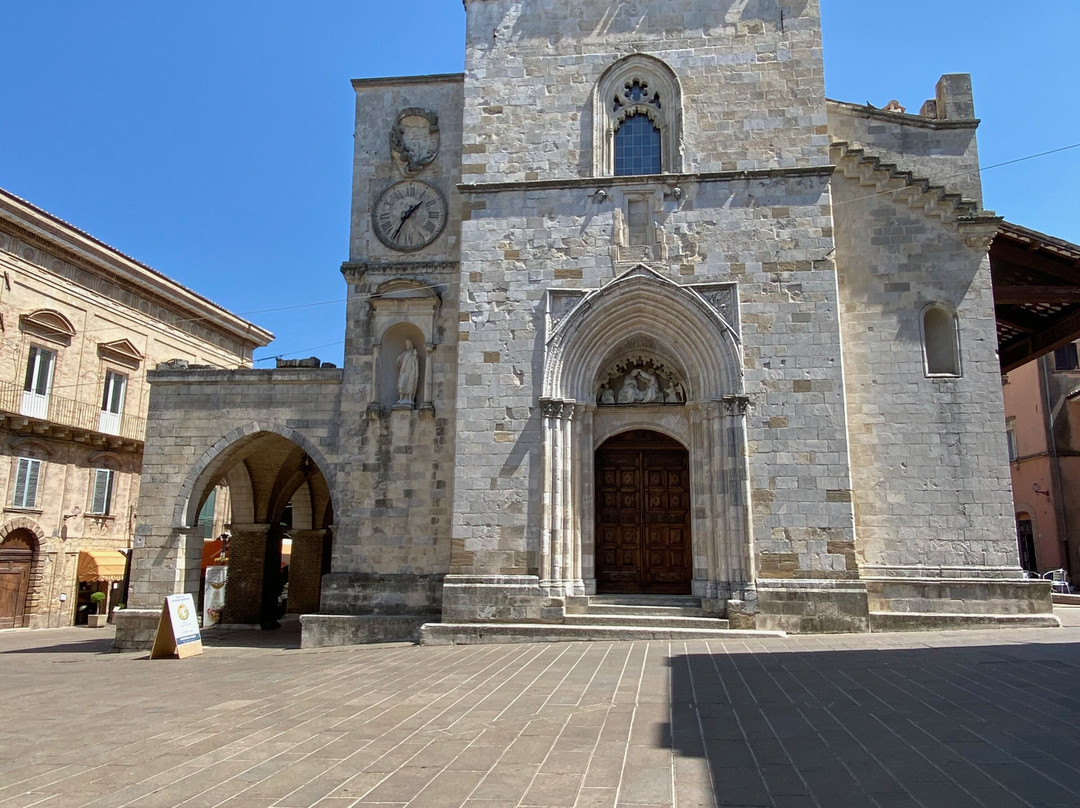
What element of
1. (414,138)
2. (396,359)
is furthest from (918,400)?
(414,138)

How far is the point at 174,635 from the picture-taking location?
1252 cm

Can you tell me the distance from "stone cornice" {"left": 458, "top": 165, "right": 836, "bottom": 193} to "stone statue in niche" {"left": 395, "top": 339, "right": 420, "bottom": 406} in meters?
3.21

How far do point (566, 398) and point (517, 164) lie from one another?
4.44 meters

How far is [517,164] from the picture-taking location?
14.4 m

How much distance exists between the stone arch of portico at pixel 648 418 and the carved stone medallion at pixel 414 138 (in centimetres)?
501

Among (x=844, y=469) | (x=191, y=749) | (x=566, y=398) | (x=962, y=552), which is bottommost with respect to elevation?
(x=191, y=749)

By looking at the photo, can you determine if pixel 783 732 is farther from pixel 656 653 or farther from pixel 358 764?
pixel 656 653

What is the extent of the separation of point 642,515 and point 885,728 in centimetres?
810

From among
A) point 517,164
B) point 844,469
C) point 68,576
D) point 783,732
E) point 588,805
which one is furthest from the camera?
point 68,576

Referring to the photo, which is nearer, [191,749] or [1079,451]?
[191,749]

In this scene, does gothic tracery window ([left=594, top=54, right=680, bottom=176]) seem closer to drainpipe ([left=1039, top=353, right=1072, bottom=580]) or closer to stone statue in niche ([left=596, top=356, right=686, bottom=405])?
stone statue in niche ([left=596, top=356, right=686, bottom=405])

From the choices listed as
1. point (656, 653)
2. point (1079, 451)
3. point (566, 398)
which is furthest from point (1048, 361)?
point (656, 653)

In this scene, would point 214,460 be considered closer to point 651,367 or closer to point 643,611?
point 651,367

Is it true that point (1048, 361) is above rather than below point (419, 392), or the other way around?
above
